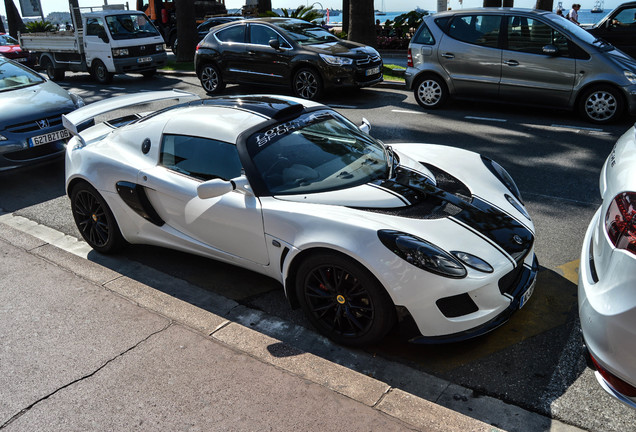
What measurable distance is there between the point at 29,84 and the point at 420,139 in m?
5.90

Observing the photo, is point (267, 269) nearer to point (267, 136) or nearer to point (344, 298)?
point (344, 298)

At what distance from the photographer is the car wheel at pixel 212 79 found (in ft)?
42.2

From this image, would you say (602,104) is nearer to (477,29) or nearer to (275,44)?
(477,29)

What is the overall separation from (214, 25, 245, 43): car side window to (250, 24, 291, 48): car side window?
0.93ft

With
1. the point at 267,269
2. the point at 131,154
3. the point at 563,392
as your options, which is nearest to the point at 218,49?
the point at 131,154

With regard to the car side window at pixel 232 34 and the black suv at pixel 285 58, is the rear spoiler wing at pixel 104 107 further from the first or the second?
the car side window at pixel 232 34

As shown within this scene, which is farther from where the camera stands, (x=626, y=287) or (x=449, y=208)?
(x=449, y=208)

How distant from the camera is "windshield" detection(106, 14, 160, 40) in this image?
1571 centimetres

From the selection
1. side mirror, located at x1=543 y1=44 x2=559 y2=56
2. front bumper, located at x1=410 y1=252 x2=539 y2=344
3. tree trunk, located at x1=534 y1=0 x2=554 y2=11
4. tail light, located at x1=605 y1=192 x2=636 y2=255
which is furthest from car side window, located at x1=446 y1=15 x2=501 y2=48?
tree trunk, located at x1=534 y1=0 x2=554 y2=11

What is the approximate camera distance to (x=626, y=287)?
8.25ft

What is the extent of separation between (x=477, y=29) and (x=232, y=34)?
17.7ft

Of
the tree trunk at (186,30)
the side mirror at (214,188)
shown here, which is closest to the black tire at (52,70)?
the tree trunk at (186,30)

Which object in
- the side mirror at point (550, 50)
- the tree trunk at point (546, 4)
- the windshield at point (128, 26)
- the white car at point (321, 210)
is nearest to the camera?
the white car at point (321, 210)

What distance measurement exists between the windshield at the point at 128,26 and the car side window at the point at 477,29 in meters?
9.55
